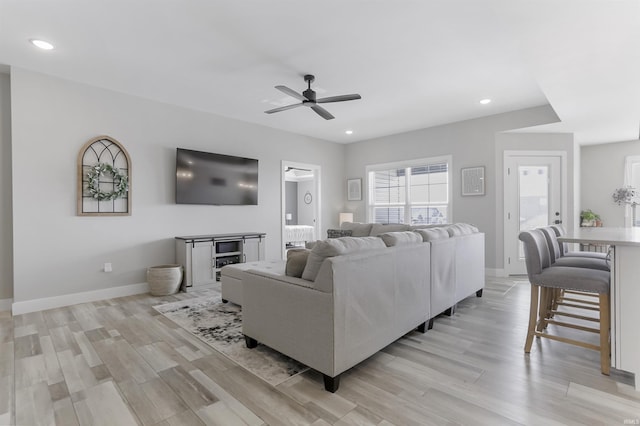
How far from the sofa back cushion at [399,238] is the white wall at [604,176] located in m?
5.73

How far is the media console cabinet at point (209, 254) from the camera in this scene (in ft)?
14.4

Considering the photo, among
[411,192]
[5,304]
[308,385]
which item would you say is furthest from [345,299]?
[411,192]

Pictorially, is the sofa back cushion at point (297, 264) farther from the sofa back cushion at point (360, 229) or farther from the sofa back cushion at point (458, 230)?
the sofa back cushion at point (360, 229)

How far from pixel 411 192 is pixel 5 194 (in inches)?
250

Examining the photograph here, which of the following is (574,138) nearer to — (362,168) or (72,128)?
(362,168)

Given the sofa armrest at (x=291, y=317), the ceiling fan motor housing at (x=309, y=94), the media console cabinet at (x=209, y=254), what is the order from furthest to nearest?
1. the media console cabinet at (x=209, y=254)
2. the ceiling fan motor housing at (x=309, y=94)
3. the sofa armrest at (x=291, y=317)

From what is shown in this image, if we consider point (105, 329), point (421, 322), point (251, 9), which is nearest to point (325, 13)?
point (251, 9)

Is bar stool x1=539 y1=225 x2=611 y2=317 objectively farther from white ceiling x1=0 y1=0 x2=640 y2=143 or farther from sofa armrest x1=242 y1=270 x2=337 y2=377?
sofa armrest x1=242 y1=270 x2=337 y2=377

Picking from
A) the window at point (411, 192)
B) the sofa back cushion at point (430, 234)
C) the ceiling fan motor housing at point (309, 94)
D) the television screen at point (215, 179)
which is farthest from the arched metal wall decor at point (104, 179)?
the window at point (411, 192)

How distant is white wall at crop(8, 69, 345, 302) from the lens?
354cm

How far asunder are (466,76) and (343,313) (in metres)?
3.30

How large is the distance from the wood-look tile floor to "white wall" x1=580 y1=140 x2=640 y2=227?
512 centimetres

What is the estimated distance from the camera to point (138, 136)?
4.36 meters

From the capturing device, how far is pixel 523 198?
5.24 metres
